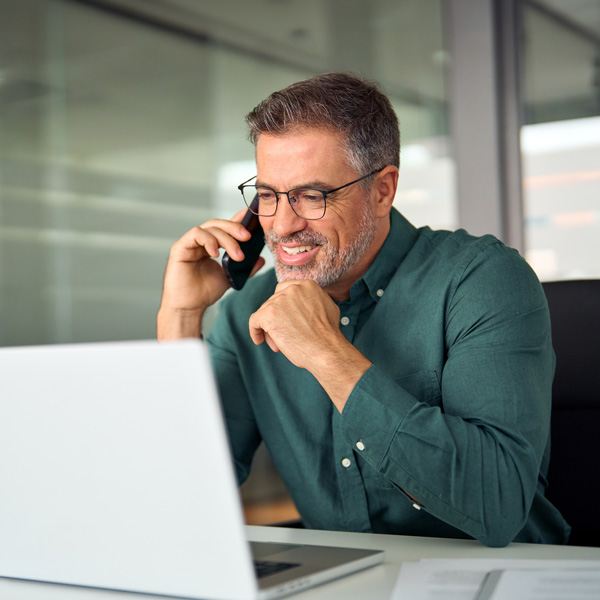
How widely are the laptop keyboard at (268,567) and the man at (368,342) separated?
0.72 ft

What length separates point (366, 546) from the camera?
972 mm

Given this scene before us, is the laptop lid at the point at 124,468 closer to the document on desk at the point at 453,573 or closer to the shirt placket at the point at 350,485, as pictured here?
the document on desk at the point at 453,573

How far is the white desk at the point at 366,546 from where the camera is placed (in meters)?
0.77

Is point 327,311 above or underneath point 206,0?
underneath

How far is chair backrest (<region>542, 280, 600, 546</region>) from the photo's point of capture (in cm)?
137

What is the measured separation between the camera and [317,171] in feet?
4.47

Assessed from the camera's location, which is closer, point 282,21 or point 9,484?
point 9,484

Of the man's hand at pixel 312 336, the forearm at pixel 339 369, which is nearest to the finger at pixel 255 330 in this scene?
the man's hand at pixel 312 336

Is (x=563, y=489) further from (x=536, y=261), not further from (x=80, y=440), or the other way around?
(x=536, y=261)

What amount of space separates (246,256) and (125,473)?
981 millimetres

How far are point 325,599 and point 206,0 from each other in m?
3.04

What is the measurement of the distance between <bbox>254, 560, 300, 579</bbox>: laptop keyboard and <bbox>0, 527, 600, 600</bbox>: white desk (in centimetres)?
4

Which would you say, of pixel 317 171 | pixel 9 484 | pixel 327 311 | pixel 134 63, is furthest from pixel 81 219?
pixel 9 484

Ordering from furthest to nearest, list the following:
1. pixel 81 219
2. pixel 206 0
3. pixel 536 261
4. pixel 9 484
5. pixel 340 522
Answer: pixel 206 0
pixel 81 219
pixel 536 261
pixel 340 522
pixel 9 484
